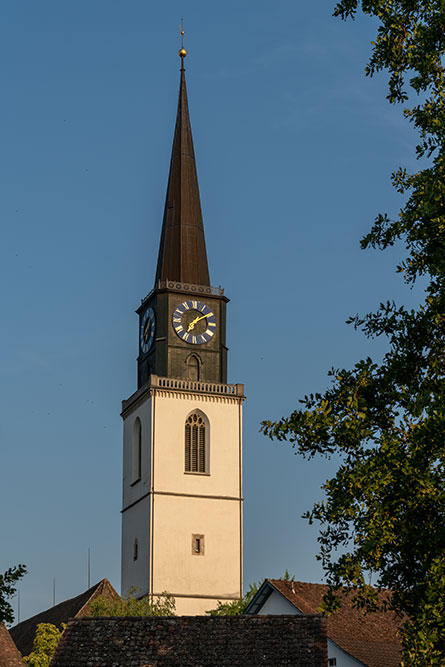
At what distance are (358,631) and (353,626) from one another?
29cm

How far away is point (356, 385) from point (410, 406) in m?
0.84

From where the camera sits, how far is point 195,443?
6925 cm

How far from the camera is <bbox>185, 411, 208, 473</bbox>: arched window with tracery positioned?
68812 mm

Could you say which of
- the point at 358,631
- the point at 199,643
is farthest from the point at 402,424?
the point at 358,631

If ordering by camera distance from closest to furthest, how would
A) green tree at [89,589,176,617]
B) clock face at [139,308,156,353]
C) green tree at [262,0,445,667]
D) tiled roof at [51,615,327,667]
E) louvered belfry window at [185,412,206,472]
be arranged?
green tree at [262,0,445,667]
tiled roof at [51,615,327,667]
green tree at [89,589,176,617]
louvered belfry window at [185,412,206,472]
clock face at [139,308,156,353]

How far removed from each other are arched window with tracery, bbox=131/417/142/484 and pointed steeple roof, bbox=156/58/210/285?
8562 millimetres

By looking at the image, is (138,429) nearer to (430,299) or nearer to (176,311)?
(176,311)

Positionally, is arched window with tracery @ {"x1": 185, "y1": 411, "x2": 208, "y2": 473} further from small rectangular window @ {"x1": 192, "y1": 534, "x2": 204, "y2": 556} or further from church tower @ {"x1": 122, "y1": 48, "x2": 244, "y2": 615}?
small rectangular window @ {"x1": 192, "y1": 534, "x2": 204, "y2": 556}

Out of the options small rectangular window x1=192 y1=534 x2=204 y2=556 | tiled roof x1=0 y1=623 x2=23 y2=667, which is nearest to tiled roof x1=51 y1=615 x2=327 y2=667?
tiled roof x1=0 y1=623 x2=23 y2=667

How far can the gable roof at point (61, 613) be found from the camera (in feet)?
207

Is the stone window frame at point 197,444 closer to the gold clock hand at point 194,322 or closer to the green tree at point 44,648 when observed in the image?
the gold clock hand at point 194,322

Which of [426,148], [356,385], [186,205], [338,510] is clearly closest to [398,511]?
[338,510]

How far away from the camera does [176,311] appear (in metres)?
71.6

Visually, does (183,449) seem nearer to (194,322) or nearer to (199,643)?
(194,322)
